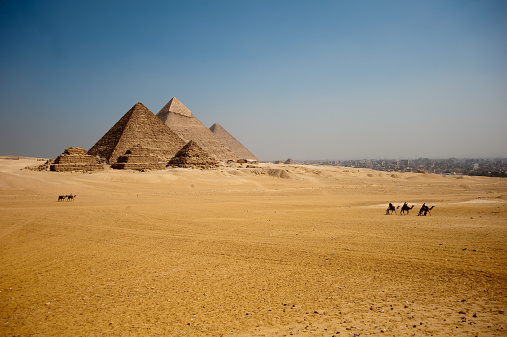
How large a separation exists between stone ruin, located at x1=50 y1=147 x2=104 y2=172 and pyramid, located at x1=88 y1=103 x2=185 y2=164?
309 inches

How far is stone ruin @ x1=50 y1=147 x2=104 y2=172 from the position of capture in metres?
30.2

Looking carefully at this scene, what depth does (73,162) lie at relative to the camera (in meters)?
31.1

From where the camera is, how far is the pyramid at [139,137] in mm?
42188

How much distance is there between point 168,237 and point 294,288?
4.58 metres

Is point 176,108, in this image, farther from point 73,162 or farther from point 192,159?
point 73,162

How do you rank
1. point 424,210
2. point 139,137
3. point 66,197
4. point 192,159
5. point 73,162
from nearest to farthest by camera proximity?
1. point 424,210
2. point 66,197
3. point 73,162
4. point 192,159
5. point 139,137

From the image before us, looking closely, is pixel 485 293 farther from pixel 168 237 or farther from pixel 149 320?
pixel 168 237

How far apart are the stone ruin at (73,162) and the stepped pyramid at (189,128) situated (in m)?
26.1

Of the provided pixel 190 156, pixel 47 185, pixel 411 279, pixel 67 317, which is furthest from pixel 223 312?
pixel 190 156

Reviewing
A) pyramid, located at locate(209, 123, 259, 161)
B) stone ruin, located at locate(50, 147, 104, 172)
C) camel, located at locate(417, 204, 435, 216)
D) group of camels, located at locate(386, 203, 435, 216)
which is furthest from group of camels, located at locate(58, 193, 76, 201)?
pyramid, located at locate(209, 123, 259, 161)

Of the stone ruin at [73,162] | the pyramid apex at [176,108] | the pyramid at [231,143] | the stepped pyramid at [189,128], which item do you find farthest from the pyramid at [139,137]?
the pyramid at [231,143]

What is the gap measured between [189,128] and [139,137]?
17142 millimetres

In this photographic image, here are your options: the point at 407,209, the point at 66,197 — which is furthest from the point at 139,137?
the point at 407,209

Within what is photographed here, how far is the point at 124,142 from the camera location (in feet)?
138
